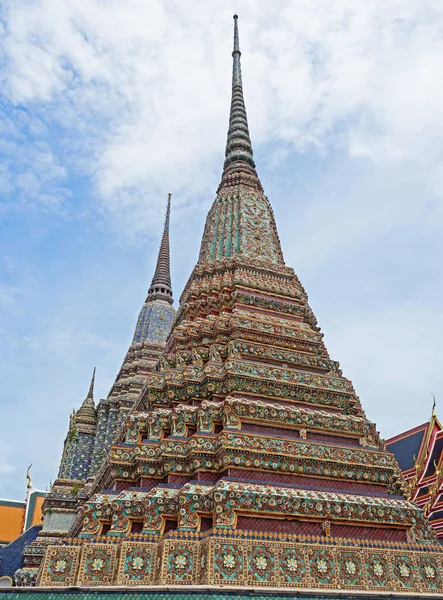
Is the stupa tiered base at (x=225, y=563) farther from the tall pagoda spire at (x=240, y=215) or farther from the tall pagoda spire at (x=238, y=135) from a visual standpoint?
the tall pagoda spire at (x=238, y=135)

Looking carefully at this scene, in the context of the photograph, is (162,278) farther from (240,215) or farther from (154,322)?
(240,215)

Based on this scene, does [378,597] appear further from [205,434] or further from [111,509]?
[111,509]

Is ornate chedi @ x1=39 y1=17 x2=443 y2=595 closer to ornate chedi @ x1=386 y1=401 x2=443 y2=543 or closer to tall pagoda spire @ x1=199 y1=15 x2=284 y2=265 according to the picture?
tall pagoda spire @ x1=199 y1=15 x2=284 y2=265

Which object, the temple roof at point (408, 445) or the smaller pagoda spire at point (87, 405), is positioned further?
the smaller pagoda spire at point (87, 405)

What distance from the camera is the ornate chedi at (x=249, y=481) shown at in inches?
237

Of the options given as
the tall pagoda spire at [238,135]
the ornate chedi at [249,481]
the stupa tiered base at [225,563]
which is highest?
the tall pagoda spire at [238,135]

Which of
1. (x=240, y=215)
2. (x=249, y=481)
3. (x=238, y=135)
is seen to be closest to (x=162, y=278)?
(x=238, y=135)

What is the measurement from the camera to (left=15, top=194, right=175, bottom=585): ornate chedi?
699 inches

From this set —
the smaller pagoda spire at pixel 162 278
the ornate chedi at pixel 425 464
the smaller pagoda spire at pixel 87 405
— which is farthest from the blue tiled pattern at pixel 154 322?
the ornate chedi at pixel 425 464

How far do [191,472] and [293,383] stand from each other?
274 cm

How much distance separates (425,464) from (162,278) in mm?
17417

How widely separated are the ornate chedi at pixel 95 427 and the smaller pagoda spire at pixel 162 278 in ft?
0.19

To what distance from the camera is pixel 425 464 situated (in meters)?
16.3

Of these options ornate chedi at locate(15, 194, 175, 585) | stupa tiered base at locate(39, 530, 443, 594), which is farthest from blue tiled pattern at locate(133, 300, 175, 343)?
stupa tiered base at locate(39, 530, 443, 594)
